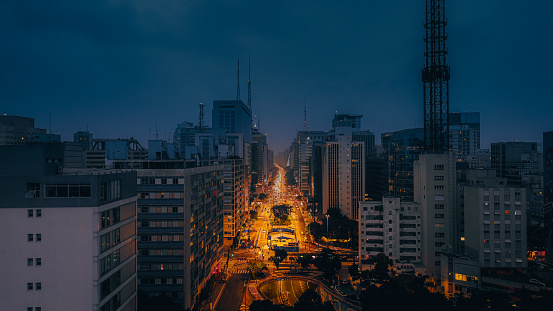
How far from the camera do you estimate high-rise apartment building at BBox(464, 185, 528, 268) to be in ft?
182

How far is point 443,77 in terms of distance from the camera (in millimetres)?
77750

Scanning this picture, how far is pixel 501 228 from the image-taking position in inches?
2205

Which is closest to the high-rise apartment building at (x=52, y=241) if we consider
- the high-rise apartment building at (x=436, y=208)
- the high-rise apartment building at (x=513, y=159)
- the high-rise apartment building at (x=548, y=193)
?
the high-rise apartment building at (x=436, y=208)

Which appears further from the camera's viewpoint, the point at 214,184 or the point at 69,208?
the point at 214,184

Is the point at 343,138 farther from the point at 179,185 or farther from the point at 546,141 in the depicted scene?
the point at 179,185

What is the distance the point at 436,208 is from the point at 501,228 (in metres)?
11.0


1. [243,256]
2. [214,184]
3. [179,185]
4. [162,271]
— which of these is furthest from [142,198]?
[243,256]

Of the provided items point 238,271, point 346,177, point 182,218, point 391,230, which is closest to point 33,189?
point 182,218

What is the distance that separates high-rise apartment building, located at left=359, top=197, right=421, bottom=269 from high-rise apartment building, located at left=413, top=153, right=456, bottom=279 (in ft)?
4.83

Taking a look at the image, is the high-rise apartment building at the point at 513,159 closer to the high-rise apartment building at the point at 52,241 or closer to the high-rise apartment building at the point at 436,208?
the high-rise apartment building at the point at 436,208

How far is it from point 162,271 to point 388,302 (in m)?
31.7

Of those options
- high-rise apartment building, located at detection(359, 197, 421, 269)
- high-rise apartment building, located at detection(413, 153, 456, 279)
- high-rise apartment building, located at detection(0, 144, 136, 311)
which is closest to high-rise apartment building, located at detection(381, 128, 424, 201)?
high-rise apartment building, located at detection(359, 197, 421, 269)

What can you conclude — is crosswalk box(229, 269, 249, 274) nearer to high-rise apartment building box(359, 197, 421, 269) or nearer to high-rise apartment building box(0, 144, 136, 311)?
high-rise apartment building box(359, 197, 421, 269)

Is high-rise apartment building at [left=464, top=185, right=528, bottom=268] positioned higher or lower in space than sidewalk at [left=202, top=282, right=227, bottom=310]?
higher
